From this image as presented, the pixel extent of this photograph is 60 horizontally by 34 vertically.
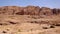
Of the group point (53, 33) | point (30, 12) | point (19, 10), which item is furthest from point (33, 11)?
point (53, 33)

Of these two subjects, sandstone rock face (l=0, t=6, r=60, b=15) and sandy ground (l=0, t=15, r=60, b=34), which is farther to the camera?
sandstone rock face (l=0, t=6, r=60, b=15)

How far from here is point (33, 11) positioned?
6588cm

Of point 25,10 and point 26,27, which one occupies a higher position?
point 25,10

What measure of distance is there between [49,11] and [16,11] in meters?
16.2

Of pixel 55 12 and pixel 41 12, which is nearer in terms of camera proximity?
pixel 41 12

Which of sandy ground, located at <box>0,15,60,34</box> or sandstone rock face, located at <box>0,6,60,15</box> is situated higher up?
sandstone rock face, located at <box>0,6,60,15</box>

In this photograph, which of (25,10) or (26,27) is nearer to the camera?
(26,27)

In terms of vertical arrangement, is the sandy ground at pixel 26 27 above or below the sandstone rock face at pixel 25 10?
below

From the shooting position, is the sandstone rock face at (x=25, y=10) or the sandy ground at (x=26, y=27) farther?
the sandstone rock face at (x=25, y=10)

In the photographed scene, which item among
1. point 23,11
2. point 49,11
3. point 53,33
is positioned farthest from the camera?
point 49,11

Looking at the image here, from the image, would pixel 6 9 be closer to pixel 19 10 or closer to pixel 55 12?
pixel 19 10

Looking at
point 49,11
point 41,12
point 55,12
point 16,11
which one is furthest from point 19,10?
point 55,12

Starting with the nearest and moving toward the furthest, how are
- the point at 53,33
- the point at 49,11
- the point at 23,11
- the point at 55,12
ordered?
the point at 53,33 < the point at 23,11 < the point at 49,11 < the point at 55,12

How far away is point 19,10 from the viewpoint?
67312 millimetres
